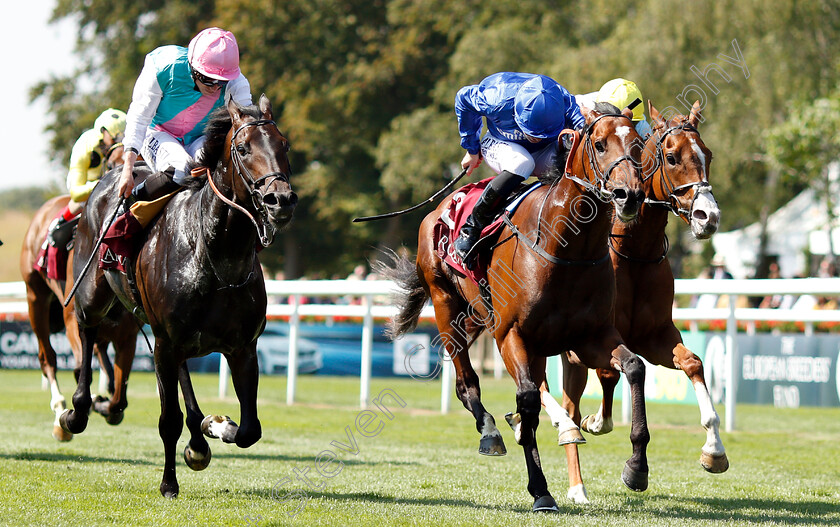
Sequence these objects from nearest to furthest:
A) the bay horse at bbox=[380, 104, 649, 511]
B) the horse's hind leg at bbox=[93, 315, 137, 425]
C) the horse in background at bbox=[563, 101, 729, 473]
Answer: the bay horse at bbox=[380, 104, 649, 511], the horse in background at bbox=[563, 101, 729, 473], the horse's hind leg at bbox=[93, 315, 137, 425]

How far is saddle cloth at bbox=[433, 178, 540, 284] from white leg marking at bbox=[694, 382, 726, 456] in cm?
135

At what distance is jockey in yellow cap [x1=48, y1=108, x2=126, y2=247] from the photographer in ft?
26.6

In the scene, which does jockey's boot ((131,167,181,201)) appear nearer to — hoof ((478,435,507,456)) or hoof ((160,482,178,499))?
hoof ((160,482,178,499))

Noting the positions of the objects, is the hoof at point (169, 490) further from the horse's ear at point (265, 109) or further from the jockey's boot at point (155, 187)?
the horse's ear at point (265, 109)

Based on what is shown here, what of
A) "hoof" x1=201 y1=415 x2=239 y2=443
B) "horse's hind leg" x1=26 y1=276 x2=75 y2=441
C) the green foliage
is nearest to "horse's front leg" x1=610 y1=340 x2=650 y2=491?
"hoof" x1=201 y1=415 x2=239 y2=443

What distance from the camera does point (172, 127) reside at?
21.4 feet

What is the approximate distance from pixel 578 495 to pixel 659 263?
148 cm

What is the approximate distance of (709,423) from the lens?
18.1 ft

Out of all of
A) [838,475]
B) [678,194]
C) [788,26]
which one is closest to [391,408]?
[838,475]

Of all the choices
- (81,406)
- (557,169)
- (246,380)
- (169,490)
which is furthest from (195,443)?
(557,169)

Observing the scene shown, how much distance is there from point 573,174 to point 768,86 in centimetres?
1707

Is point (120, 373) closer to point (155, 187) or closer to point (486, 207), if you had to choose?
point (155, 187)

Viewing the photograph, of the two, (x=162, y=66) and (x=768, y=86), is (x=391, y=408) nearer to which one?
(x=162, y=66)

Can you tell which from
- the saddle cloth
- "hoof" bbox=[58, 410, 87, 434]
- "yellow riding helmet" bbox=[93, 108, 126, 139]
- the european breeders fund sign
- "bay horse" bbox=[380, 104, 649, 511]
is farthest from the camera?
the european breeders fund sign
